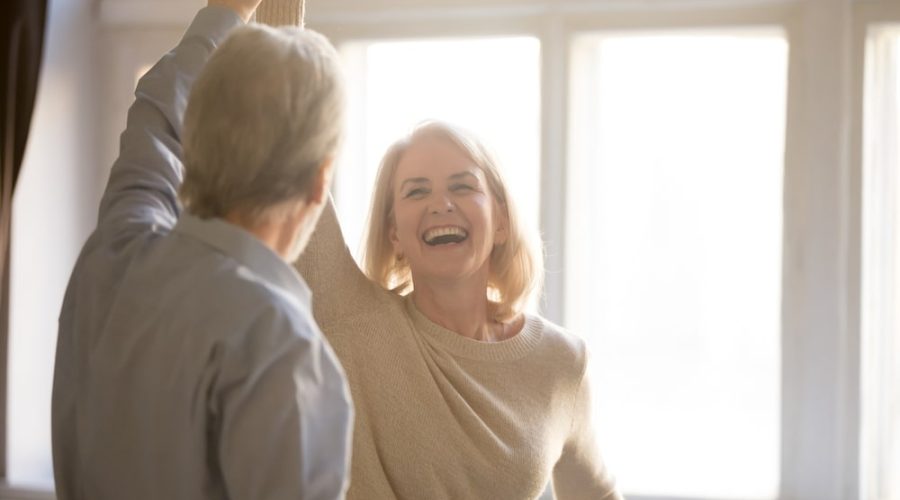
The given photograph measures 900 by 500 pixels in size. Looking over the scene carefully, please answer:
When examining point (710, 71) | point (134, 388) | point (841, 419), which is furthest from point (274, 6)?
point (841, 419)

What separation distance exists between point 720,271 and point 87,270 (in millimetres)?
2308

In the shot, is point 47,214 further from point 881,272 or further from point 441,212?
point 881,272

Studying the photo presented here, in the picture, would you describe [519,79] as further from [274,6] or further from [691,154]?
[274,6]

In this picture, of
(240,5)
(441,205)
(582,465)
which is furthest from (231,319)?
(582,465)

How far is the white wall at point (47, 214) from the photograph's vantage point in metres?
3.47

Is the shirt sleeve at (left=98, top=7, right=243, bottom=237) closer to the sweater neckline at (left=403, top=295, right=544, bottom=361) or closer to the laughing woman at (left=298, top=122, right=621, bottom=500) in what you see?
the laughing woman at (left=298, top=122, right=621, bottom=500)

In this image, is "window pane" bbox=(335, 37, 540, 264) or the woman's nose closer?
the woman's nose

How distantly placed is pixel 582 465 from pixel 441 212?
1.82ft

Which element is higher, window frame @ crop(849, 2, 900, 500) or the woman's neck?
window frame @ crop(849, 2, 900, 500)

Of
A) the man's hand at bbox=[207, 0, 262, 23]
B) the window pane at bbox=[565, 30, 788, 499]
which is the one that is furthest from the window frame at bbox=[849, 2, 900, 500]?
the man's hand at bbox=[207, 0, 262, 23]

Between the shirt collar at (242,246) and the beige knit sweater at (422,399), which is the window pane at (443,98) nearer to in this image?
the beige knit sweater at (422,399)

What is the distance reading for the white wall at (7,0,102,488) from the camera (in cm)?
347

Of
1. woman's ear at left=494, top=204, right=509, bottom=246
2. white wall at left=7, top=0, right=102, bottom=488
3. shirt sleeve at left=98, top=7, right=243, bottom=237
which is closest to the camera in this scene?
shirt sleeve at left=98, top=7, right=243, bottom=237

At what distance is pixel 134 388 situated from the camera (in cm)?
109
